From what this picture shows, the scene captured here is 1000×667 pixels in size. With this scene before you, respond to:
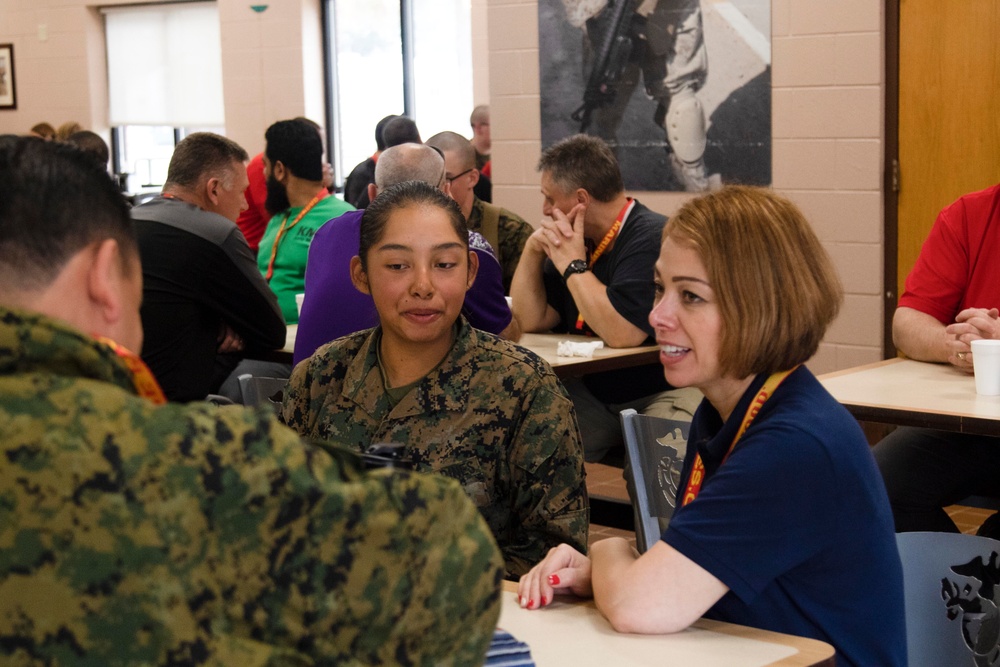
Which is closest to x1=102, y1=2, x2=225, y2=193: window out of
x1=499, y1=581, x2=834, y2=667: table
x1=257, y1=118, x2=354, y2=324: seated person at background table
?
x1=257, y1=118, x2=354, y2=324: seated person at background table

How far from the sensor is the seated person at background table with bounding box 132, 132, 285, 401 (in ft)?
12.6

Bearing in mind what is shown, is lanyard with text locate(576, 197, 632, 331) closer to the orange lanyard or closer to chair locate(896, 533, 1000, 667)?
chair locate(896, 533, 1000, 667)

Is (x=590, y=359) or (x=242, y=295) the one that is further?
(x=242, y=295)

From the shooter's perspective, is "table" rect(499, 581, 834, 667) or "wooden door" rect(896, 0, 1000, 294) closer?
"table" rect(499, 581, 834, 667)

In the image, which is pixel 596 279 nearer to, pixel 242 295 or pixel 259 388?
pixel 242 295

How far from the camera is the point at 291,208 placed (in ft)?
16.2

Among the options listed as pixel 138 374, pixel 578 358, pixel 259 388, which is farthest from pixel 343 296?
pixel 138 374

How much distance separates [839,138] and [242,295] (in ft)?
8.71

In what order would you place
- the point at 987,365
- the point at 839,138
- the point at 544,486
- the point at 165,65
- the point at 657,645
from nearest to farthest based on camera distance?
the point at 657,645 → the point at 544,486 → the point at 987,365 → the point at 839,138 → the point at 165,65

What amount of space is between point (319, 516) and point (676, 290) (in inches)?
36.8

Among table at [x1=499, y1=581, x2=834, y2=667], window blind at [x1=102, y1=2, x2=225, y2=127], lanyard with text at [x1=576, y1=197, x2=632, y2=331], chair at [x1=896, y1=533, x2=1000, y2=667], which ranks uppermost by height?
window blind at [x1=102, y1=2, x2=225, y2=127]

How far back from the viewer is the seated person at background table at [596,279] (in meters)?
3.90

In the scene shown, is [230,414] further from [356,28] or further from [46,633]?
[356,28]

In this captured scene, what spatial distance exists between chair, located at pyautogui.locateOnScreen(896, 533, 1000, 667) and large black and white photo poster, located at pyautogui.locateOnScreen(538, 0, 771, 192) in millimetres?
3505
